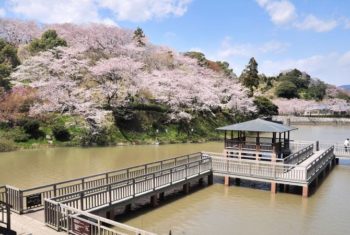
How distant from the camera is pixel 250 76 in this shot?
245 ft

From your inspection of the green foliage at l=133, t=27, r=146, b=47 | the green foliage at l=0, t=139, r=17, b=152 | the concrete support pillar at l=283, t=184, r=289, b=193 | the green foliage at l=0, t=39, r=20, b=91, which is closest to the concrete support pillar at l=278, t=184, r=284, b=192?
the concrete support pillar at l=283, t=184, r=289, b=193

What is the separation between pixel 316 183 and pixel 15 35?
197 feet

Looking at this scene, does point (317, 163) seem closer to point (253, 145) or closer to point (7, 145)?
point (253, 145)

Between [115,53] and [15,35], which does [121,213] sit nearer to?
[115,53]

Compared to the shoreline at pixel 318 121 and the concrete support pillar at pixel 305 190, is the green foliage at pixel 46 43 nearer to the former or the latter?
the concrete support pillar at pixel 305 190

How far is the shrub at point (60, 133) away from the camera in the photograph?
35000 millimetres

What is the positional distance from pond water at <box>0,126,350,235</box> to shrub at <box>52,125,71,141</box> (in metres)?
6.11

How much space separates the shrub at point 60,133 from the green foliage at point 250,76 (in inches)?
1790

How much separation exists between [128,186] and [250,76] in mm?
62929

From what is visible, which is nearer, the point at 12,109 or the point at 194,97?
the point at 12,109

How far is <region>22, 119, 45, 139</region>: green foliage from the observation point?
33862 millimetres

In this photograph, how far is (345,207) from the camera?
17.1 metres

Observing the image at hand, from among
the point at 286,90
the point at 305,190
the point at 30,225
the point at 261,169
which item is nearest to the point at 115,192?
the point at 30,225

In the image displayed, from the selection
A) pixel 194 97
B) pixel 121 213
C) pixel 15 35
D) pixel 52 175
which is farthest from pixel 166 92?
pixel 15 35
